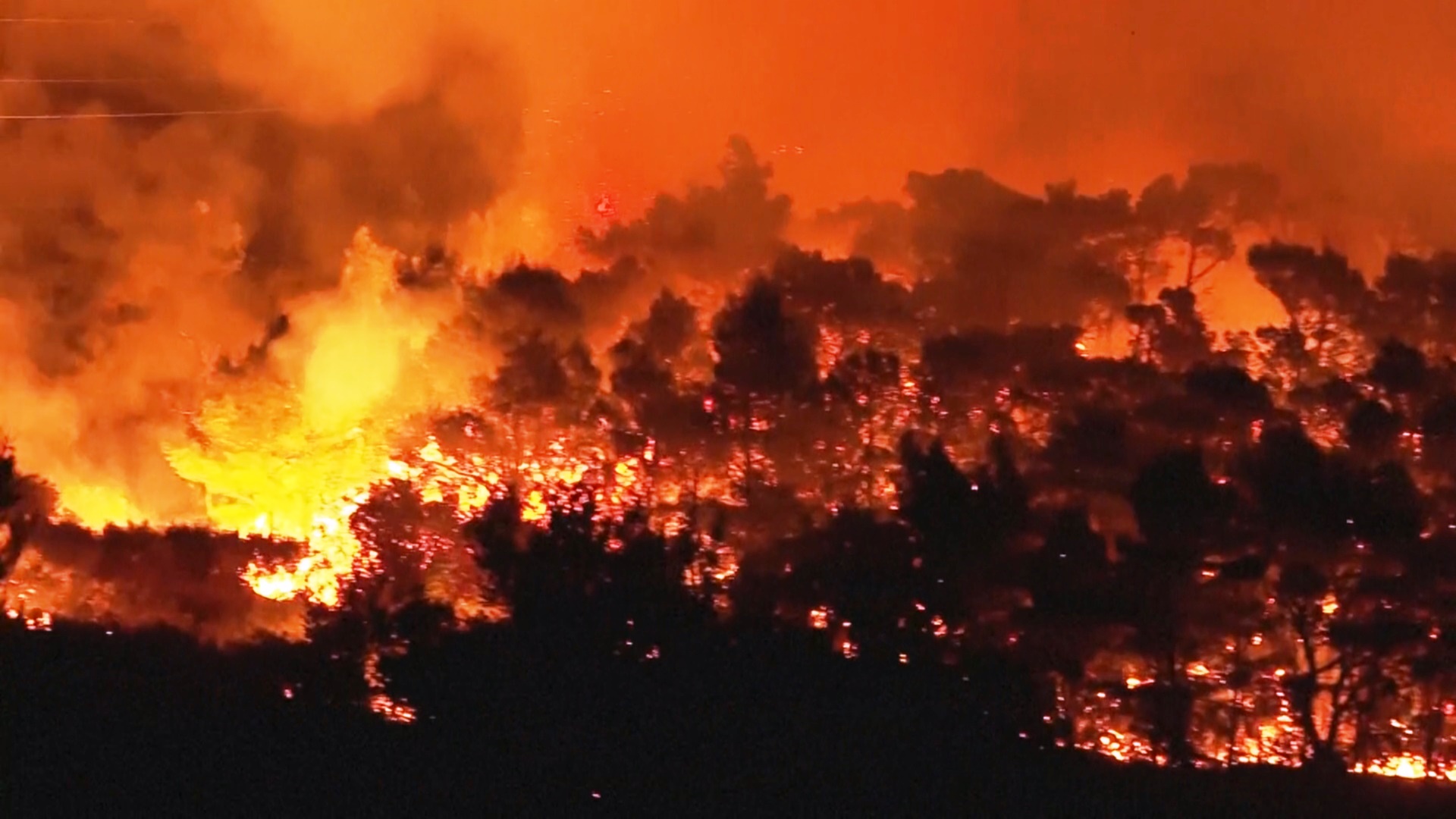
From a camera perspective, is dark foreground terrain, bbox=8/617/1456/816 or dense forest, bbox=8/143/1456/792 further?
dense forest, bbox=8/143/1456/792

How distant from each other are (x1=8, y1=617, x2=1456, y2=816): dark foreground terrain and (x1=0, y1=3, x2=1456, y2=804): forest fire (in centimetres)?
21

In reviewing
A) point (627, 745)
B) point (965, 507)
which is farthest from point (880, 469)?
point (627, 745)

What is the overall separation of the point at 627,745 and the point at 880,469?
527cm

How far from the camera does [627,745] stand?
12422mm

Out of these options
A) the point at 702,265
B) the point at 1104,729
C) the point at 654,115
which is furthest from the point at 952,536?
the point at 654,115

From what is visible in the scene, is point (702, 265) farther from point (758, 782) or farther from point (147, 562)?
point (758, 782)

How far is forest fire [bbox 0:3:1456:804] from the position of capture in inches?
536

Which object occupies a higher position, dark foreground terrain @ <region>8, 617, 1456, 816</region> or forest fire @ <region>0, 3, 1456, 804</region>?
forest fire @ <region>0, 3, 1456, 804</region>

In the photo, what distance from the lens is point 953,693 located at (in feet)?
43.0

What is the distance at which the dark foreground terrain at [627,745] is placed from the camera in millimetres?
11773

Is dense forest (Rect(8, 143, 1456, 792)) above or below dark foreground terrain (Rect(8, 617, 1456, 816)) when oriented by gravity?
above

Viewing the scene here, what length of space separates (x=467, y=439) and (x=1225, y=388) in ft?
24.9

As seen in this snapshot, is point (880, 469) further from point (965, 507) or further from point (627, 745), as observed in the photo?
point (627, 745)

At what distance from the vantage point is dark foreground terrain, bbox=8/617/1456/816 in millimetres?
11773
